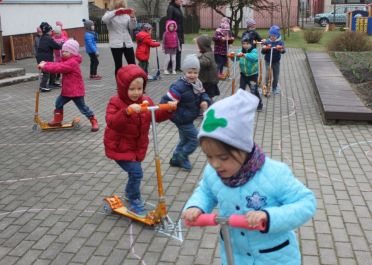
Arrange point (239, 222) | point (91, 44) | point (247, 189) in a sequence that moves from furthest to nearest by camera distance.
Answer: point (91, 44) < point (247, 189) < point (239, 222)

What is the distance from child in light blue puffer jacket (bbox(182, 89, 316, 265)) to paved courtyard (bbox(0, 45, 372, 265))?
5.10 ft

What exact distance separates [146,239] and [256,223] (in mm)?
2387

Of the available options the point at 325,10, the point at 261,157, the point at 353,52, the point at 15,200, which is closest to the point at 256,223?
the point at 261,157

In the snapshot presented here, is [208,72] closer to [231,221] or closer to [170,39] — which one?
[170,39]

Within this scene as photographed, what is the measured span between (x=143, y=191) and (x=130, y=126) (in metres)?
1.18

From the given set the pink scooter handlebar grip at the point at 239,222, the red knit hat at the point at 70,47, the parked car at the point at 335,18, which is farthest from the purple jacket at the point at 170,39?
the parked car at the point at 335,18

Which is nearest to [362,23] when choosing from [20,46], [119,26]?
[20,46]

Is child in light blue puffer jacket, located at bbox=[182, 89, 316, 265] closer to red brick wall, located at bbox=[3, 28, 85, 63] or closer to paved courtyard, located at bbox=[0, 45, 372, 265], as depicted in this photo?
paved courtyard, located at bbox=[0, 45, 372, 265]

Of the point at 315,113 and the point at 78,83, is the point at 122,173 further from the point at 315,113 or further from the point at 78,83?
the point at 315,113

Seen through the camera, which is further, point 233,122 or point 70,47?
point 70,47

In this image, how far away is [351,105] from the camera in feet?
27.6

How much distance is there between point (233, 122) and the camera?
84.4 inches

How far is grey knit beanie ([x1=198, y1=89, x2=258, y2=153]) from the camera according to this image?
7.00ft

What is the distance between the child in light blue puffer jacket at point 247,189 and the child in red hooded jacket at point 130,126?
206cm
